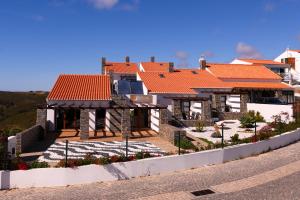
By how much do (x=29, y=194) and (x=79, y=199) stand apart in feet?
7.20

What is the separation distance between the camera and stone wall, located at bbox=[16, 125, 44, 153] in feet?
66.4

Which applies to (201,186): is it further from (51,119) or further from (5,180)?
(51,119)

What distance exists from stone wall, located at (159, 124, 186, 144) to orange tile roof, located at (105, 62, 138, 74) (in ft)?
106

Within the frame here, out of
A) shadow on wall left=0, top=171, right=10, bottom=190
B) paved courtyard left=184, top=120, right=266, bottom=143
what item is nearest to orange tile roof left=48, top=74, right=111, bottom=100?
paved courtyard left=184, top=120, right=266, bottom=143

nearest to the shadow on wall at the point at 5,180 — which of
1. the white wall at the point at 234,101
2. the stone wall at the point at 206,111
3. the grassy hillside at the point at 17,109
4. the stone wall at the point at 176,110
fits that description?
the stone wall at the point at 176,110

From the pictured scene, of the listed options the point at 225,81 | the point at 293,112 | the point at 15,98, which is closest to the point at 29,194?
the point at 293,112

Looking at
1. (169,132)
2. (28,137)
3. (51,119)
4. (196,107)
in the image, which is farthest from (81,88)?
(196,107)

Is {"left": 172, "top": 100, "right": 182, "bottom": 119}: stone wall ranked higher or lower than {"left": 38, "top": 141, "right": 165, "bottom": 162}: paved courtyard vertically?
higher

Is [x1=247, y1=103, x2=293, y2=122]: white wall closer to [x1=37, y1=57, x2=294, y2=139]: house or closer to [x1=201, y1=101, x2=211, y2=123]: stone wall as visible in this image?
[x1=37, y1=57, x2=294, y2=139]: house

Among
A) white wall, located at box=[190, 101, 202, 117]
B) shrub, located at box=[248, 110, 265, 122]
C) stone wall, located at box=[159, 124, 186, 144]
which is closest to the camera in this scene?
stone wall, located at box=[159, 124, 186, 144]

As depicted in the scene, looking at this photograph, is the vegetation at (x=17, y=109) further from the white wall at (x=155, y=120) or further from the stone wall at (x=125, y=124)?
the stone wall at (x=125, y=124)

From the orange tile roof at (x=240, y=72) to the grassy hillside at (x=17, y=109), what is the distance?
111 ft

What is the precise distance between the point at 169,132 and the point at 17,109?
228 feet

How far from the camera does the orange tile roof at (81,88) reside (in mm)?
30453
